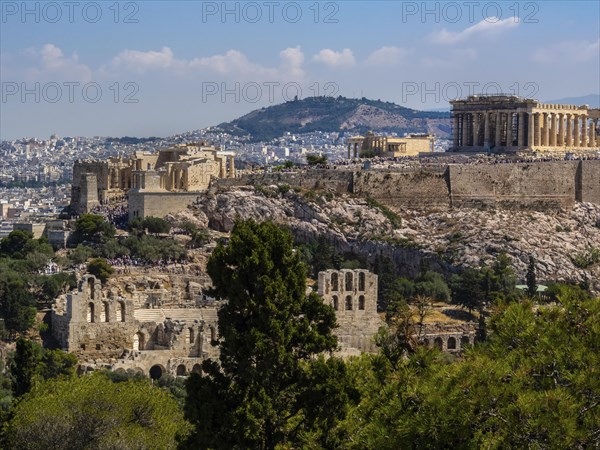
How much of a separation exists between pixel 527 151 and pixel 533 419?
64.4 meters

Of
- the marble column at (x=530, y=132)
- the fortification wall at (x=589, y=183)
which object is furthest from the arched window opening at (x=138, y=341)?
the marble column at (x=530, y=132)

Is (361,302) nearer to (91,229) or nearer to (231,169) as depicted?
(91,229)

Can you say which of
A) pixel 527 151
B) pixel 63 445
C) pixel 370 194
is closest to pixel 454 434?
pixel 63 445

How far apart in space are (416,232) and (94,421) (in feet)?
139

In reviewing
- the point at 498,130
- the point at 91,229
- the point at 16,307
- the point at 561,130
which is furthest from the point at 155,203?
the point at 561,130

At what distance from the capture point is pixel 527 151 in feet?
281

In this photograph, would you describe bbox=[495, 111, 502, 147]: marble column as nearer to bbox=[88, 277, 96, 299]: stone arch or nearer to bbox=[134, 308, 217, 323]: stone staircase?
bbox=[134, 308, 217, 323]: stone staircase

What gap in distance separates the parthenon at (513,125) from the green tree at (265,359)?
57853 mm

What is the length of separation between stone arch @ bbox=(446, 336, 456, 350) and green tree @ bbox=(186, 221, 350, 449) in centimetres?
2890

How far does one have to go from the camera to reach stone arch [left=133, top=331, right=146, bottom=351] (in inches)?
2101

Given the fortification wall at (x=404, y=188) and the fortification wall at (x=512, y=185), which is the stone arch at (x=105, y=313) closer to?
the fortification wall at (x=404, y=188)

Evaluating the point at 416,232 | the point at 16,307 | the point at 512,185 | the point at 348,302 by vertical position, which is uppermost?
the point at 512,185

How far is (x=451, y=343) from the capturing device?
59.3 metres

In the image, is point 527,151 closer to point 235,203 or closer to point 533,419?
point 235,203
